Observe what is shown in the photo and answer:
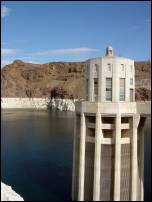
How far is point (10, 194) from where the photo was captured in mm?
7355

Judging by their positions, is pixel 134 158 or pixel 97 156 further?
pixel 134 158

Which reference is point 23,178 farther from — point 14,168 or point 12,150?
point 12,150

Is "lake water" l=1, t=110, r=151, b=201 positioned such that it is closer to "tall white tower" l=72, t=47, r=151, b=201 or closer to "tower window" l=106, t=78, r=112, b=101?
"tall white tower" l=72, t=47, r=151, b=201

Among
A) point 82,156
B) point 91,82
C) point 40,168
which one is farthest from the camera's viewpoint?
point 40,168

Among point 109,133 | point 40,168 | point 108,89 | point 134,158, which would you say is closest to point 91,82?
point 108,89

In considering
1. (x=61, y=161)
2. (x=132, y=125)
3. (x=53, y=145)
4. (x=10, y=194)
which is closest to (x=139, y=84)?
Result: (x=53, y=145)

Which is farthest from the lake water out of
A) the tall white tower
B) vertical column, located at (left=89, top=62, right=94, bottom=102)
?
vertical column, located at (left=89, top=62, right=94, bottom=102)

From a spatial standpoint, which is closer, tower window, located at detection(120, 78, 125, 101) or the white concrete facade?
the white concrete facade

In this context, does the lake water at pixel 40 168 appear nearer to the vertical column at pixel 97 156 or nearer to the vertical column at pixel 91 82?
the vertical column at pixel 97 156

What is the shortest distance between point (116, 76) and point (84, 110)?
369 cm

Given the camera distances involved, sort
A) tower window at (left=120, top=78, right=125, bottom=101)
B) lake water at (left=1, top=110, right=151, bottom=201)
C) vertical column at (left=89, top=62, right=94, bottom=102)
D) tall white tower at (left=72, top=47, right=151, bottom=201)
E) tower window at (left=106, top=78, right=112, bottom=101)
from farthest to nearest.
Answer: lake water at (left=1, top=110, right=151, bottom=201)
vertical column at (left=89, top=62, right=94, bottom=102)
tower window at (left=120, top=78, right=125, bottom=101)
tower window at (left=106, top=78, right=112, bottom=101)
tall white tower at (left=72, top=47, right=151, bottom=201)

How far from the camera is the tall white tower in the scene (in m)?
24.3

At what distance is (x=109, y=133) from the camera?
2525 cm

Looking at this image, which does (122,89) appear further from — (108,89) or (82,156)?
(82,156)
